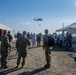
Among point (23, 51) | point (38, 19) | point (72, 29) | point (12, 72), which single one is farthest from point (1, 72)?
point (38, 19)

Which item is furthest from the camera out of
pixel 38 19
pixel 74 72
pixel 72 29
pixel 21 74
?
pixel 38 19

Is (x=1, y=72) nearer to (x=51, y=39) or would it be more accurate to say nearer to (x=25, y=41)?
(x=25, y=41)

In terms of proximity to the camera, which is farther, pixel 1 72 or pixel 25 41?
pixel 25 41

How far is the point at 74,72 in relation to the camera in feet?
29.2

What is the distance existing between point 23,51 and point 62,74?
2.24m

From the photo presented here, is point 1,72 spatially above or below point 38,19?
below

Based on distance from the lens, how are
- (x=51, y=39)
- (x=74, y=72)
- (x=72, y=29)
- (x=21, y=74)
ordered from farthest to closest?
1. (x=72, y=29)
2. (x=51, y=39)
3. (x=74, y=72)
4. (x=21, y=74)

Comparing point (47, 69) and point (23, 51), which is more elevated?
point (23, 51)

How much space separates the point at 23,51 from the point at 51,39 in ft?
5.30

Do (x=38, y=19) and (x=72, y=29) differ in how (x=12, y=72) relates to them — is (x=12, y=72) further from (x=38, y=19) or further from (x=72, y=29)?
(x=38, y=19)

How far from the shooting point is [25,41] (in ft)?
30.3

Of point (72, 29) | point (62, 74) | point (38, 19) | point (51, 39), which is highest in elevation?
point (38, 19)

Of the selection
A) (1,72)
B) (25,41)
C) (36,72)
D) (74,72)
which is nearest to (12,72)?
(1,72)

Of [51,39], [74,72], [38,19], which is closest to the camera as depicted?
[74,72]
